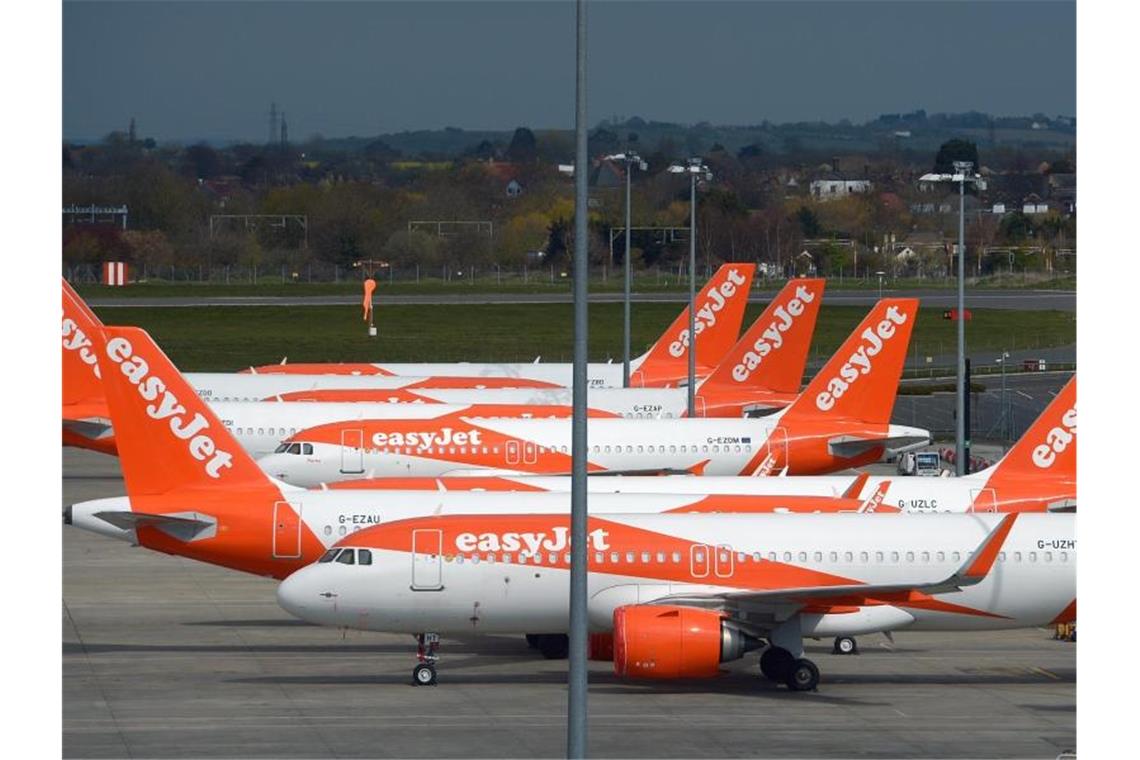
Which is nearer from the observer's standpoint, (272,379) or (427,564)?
(427,564)

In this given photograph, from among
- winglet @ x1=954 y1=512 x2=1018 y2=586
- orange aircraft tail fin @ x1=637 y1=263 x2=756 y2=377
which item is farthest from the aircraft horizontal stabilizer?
orange aircraft tail fin @ x1=637 y1=263 x2=756 y2=377

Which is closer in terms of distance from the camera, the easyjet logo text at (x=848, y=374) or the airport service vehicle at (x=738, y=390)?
the easyjet logo text at (x=848, y=374)

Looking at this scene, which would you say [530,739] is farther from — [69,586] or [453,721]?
[69,586]

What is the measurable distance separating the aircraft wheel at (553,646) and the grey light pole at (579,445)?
1924cm

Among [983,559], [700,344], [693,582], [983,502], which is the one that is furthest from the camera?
[700,344]

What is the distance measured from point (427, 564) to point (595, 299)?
140625 millimetres

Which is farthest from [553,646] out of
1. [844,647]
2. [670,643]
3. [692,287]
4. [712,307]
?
[712,307]

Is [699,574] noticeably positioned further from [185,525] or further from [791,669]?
[185,525]

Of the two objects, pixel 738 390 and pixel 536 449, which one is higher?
pixel 738 390

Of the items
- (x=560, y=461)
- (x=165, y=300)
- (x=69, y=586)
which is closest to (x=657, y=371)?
(x=560, y=461)

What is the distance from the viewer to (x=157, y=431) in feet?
147

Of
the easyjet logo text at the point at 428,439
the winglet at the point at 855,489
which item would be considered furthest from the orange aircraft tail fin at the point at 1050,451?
the easyjet logo text at the point at 428,439

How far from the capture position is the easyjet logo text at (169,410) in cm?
4469

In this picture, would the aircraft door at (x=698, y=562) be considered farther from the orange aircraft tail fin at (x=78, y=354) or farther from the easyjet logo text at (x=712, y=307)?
the easyjet logo text at (x=712, y=307)
